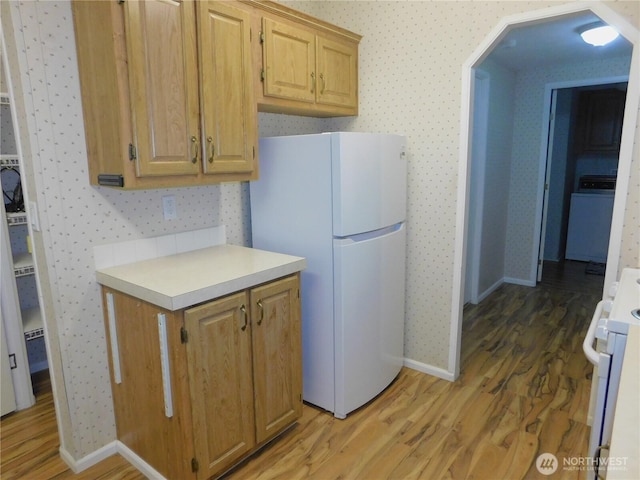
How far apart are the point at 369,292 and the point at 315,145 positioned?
856 millimetres

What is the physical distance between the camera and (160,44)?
1.67 m

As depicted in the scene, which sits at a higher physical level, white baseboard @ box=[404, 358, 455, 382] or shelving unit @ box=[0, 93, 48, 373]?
shelving unit @ box=[0, 93, 48, 373]

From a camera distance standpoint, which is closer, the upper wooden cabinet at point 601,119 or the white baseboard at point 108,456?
the white baseboard at point 108,456

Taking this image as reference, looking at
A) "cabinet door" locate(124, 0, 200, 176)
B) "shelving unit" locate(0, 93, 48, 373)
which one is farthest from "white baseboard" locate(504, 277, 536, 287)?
"shelving unit" locate(0, 93, 48, 373)

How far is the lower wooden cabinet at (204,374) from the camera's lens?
5.36ft

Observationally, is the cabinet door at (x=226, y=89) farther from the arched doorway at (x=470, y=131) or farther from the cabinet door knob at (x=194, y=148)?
the arched doorway at (x=470, y=131)

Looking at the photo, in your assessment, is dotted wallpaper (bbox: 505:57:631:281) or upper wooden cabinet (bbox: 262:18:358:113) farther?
dotted wallpaper (bbox: 505:57:631:281)

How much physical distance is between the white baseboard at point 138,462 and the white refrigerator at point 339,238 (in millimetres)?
895

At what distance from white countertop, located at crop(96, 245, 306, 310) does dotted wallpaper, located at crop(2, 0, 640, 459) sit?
0.18 m

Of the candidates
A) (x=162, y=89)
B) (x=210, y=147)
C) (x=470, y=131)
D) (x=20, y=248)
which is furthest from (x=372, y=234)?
(x=20, y=248)

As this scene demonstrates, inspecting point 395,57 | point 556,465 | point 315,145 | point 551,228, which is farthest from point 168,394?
point 551,228

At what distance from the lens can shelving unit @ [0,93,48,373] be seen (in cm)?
240

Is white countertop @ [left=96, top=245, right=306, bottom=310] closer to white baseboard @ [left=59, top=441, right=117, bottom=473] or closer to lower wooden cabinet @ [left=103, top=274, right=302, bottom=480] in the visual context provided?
lower wooden cabinet @ [left=103, top=274, right=302, bottom=480]

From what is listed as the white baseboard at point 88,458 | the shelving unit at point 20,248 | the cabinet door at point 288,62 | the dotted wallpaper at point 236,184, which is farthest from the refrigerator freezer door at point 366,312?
the shelving unit at point 20,248
